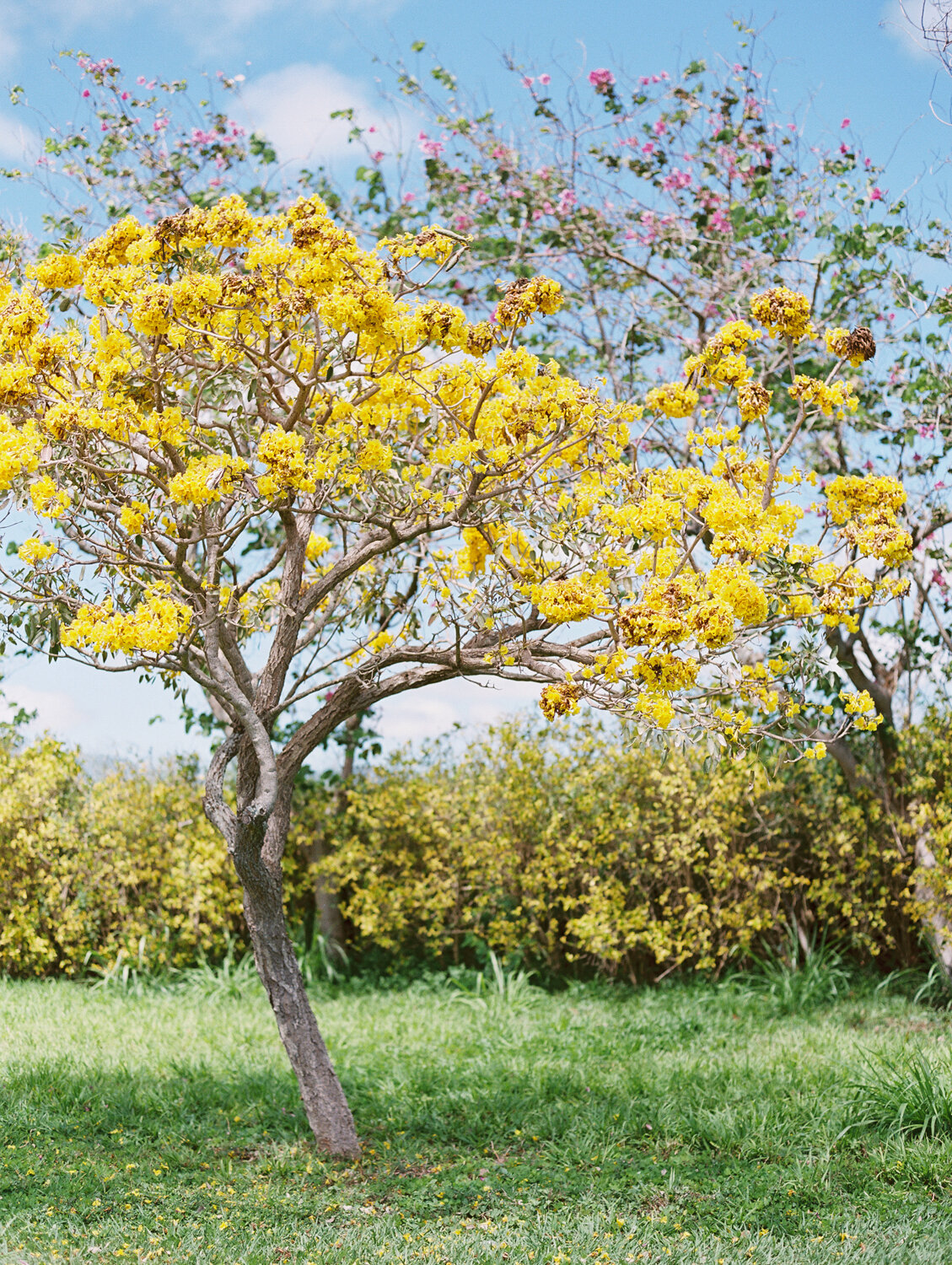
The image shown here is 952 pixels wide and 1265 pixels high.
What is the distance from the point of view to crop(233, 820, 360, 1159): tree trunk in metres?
4.40

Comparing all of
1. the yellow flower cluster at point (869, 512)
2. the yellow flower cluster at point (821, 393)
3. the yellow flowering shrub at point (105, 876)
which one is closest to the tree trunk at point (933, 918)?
the yellow flower cluster at point (869, 512)

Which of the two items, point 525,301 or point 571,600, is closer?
point 571,600

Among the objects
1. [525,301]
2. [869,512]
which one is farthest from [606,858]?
[525,301]

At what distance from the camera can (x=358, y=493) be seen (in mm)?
4258

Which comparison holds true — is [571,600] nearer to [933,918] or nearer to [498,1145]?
[498,1145]

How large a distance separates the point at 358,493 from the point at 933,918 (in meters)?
4.96

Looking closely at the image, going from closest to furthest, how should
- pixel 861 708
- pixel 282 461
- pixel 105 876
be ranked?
pixel 282 461, pixel 861 708, pixel 105 876

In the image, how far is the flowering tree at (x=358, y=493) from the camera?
3.62 m

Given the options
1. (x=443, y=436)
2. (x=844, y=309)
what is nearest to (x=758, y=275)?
(x=844, y=309)

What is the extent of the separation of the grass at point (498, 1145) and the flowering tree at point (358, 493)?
57 cm

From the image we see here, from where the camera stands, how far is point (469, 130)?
7.67 m

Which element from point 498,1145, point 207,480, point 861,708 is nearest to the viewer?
point 207,480

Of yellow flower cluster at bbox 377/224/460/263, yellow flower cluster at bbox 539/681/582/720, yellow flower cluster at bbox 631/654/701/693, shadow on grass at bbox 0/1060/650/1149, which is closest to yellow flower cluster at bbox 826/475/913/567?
yellow flower cluster at bbox 631/654/701/693

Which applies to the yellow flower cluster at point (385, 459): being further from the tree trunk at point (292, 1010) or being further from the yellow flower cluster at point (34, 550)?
the tree trunk at point (292, 1010)
